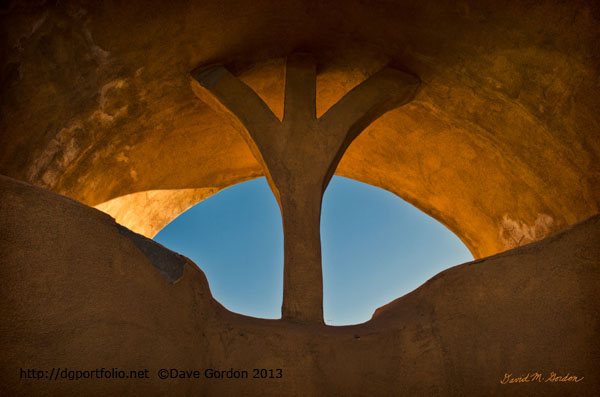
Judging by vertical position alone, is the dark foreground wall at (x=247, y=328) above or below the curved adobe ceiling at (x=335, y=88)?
below

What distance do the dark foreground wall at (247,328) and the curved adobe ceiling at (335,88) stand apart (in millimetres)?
2783

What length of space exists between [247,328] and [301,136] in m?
2.83

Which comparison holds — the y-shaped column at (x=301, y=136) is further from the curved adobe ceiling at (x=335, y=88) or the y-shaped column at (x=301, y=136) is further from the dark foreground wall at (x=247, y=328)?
the dark foreground wall at (x=247, y=328)

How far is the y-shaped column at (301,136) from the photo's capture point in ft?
16.6

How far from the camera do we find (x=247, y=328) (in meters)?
3.66
